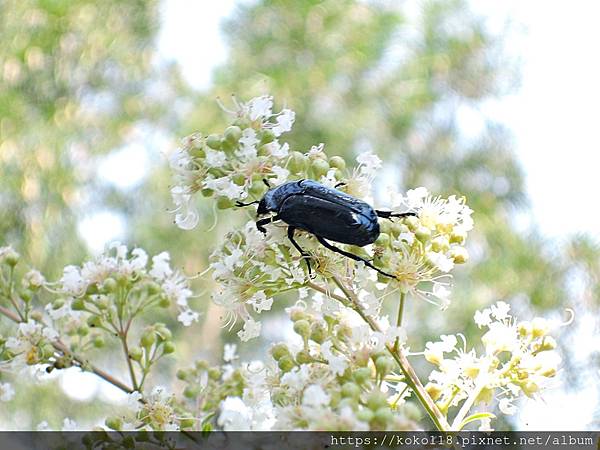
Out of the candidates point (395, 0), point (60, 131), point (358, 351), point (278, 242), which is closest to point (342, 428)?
point (358, 351)

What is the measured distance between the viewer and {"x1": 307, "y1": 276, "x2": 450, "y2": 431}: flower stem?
693 millimetres

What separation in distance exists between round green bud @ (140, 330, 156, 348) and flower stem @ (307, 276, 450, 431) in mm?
355

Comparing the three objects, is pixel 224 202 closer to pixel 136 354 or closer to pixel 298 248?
pixel 298 248

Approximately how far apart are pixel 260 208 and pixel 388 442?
0.29 m

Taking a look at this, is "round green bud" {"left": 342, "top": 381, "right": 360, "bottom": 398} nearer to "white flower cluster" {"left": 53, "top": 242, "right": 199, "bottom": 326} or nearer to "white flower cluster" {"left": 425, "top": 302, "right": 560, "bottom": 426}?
"white flower cluster" {"left": 425, "top": 302, "right": 560, "bottom": 426}

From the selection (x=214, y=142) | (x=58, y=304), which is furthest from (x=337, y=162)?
(x=58, y=304)

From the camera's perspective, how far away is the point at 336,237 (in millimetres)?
750

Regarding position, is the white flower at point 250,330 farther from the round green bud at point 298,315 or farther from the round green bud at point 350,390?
the round green bud at point 350,390

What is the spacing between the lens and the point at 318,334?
0.78 metres

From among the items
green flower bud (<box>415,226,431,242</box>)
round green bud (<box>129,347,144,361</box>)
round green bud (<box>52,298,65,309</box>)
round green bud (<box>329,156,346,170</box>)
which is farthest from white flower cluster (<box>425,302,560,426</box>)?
round green bud (<box>52,298,65,309</box>)

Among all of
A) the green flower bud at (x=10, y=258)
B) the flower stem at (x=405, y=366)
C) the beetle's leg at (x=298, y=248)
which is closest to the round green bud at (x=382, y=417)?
the flower stem at (x=405, y=366)

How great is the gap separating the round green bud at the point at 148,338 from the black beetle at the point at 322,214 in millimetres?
349

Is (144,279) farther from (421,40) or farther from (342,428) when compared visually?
(421,40)

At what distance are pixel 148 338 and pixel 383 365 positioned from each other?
48 cm
